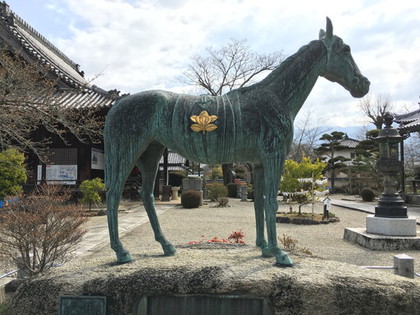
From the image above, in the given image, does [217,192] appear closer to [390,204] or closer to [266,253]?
[390,204]

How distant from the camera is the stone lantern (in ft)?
26.7

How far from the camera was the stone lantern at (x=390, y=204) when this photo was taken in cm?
815

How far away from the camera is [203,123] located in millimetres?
2920

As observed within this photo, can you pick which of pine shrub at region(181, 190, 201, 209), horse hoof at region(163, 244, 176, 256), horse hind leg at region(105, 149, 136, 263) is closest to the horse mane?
horse hind leg at region(105, 149, 136, 263)

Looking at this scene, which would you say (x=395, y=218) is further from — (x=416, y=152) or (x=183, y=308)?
(x=416, y=152)

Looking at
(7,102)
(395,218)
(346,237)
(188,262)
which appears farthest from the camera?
(346,237)

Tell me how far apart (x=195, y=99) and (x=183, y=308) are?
6.07ft

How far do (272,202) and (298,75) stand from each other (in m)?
1.26

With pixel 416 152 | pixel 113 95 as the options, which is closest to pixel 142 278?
pixel 113 95

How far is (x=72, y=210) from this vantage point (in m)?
5.21

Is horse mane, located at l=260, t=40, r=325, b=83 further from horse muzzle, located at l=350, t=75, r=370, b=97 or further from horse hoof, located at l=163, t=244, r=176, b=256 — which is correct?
horse hoof, located at l=163, t=244, r=176, b=256

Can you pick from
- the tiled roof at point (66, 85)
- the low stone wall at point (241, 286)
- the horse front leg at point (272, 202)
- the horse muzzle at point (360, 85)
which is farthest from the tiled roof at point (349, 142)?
the low stone wall at point (241, 286)

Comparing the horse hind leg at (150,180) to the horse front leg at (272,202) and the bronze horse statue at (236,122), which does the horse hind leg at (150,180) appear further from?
the horse front leg at (272,202)

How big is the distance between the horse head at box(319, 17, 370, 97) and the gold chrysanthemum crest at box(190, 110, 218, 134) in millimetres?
1308
